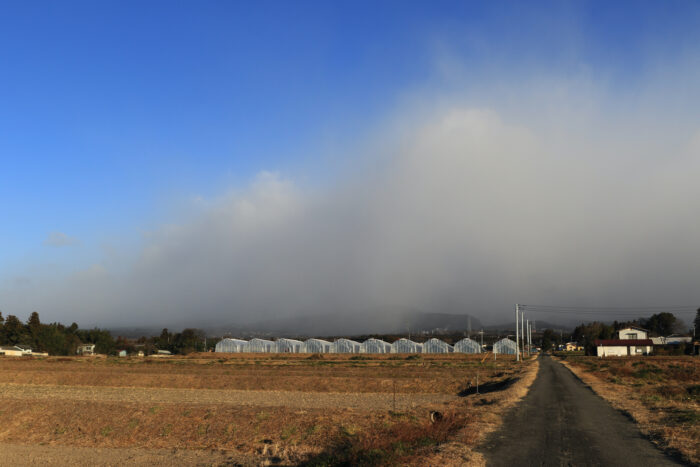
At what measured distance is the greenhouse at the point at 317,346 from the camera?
144 meters

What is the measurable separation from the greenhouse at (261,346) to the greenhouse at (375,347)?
2704 centimetres

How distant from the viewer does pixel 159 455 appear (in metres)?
23.9

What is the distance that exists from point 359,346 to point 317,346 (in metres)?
12.2

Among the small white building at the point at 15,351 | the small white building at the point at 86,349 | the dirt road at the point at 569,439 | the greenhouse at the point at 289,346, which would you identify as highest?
the dirt road at the point at 569,439

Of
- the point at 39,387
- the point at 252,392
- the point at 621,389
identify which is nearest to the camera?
the point at 621,389

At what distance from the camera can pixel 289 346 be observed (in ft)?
484

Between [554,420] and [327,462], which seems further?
[554,420]

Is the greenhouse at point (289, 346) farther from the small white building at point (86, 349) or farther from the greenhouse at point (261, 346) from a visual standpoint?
the small white building at point (86, 349)

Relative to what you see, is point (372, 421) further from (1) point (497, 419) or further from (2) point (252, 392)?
(2) point (252, 392)

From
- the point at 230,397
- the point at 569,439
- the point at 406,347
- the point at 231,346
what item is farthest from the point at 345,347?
the point at 569,439

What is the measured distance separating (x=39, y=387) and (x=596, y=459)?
58666 millimetres

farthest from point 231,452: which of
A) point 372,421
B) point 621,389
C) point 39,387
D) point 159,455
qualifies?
point 39,387

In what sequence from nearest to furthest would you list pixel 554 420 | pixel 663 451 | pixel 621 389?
pixel 663 451, pixel 554 420, pixel 621 389

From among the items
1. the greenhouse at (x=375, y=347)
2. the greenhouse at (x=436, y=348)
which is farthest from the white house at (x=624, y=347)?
the greenhouse at (x=375, y=347)
